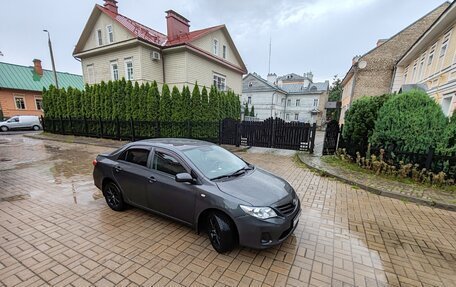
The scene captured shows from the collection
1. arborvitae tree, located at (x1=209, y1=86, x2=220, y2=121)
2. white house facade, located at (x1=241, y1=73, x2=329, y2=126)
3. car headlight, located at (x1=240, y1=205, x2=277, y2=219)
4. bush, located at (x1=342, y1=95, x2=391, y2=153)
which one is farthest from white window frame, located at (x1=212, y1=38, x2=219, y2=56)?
car headlight, located at (x1=240, y1=205, x2=277, y2=219)

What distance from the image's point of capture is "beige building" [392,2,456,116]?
27.2 feet

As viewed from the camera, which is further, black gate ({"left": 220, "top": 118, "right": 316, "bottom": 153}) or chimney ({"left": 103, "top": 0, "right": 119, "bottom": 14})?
chimney ({"left": 103, "top": 0, "right": 119, "bottom": 14})

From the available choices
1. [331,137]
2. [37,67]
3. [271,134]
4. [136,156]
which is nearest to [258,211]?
[136,156]

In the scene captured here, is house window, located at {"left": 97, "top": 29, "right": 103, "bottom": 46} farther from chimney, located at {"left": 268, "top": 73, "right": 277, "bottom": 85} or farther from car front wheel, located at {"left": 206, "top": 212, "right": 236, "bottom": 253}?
chimney, located at {"left": 268, "top": 73, "right": 277, "bottom": 85}

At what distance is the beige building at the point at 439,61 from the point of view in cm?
830

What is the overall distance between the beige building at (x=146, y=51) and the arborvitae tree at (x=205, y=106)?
9.33 feet

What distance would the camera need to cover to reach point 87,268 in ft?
7.95

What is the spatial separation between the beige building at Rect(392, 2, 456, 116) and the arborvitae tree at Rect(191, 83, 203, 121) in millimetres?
10044

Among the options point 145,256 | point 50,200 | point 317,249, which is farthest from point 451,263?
point 50,200

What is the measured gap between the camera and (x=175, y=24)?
1535 centimetres

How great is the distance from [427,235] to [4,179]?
9.64 m

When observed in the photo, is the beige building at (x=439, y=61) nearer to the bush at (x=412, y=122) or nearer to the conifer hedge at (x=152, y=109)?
the bush at (x=412, y=122)

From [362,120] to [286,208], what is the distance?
19.7 feet

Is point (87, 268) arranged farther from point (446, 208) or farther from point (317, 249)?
point (446, 208)
